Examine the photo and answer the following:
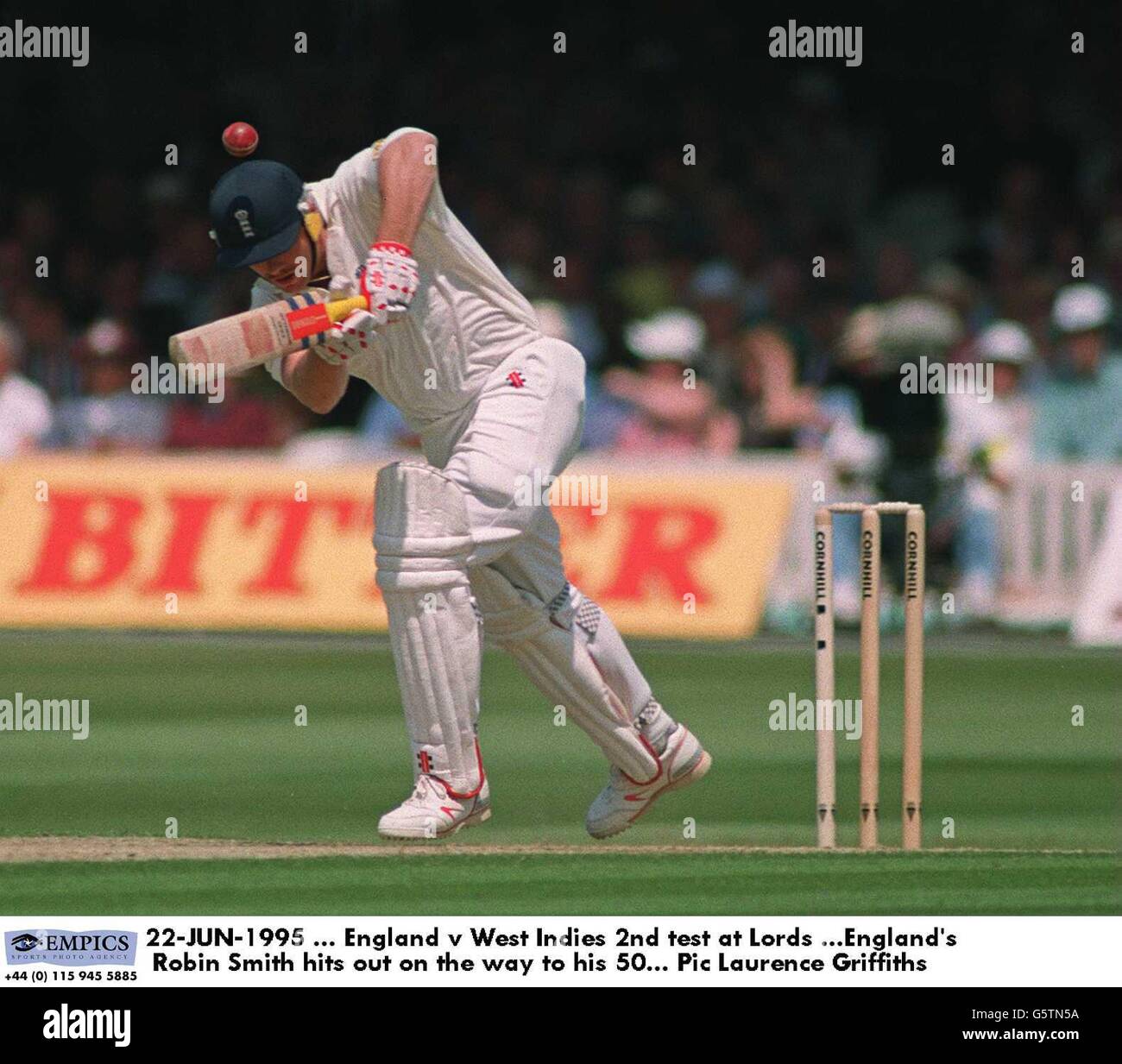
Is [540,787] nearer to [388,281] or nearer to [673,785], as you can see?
[673,785]

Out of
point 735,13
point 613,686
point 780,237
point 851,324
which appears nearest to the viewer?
point 613,686

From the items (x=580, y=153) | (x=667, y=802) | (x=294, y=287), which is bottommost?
(x=667, y=802)

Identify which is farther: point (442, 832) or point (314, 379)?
point (314, 379)

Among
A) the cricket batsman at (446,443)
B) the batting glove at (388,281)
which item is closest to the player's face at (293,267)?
the cricket batsman at (446,443)

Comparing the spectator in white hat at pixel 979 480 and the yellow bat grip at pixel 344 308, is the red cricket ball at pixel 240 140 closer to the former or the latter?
the yellow bat grip at pixel 344 308

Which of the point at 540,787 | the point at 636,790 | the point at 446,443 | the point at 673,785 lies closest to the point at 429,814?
the point at 636,790

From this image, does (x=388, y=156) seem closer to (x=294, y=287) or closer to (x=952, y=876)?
(x=294, y=287)

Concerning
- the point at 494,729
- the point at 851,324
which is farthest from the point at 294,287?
the point at 851,324

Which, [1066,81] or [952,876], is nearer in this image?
[952,876]
